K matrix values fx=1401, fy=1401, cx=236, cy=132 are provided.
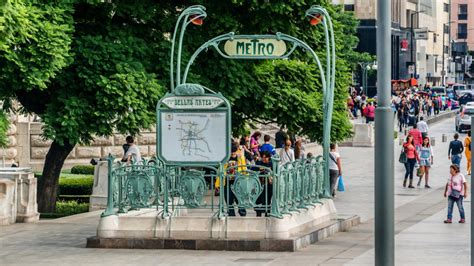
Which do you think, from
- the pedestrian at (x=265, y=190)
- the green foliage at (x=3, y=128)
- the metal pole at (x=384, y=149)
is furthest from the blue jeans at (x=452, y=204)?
the metal pole at (x=384, y=149)

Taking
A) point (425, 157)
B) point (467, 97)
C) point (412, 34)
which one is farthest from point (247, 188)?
point (412, 34)

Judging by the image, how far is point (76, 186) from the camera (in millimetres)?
36688

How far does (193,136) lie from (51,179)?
362 inches

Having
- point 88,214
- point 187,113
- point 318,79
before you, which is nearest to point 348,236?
point 187,113

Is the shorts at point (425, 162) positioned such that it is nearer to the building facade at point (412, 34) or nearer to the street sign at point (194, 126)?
the street sign at point (194, 126)

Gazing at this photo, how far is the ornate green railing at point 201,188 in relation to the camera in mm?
24109

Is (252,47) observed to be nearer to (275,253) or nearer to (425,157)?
(275,253)

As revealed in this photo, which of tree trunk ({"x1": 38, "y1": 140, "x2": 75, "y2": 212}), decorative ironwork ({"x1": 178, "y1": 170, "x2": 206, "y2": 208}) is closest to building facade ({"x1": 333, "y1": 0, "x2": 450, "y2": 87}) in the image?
tree trunk ({"x1": 38, "y1": 140, "x2": 75, "y2": 212})

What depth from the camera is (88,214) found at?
31359 millimetres

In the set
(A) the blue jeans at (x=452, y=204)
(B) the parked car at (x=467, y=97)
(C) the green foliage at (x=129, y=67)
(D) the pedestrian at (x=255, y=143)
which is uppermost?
(B) the parked car at (x=467, y=97)

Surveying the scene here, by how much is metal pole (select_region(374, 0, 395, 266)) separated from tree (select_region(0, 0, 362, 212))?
1461 centimetres

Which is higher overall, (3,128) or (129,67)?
(129,67)

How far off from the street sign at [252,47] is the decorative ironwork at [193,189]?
12.3 feet

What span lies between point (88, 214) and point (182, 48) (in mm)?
4371
